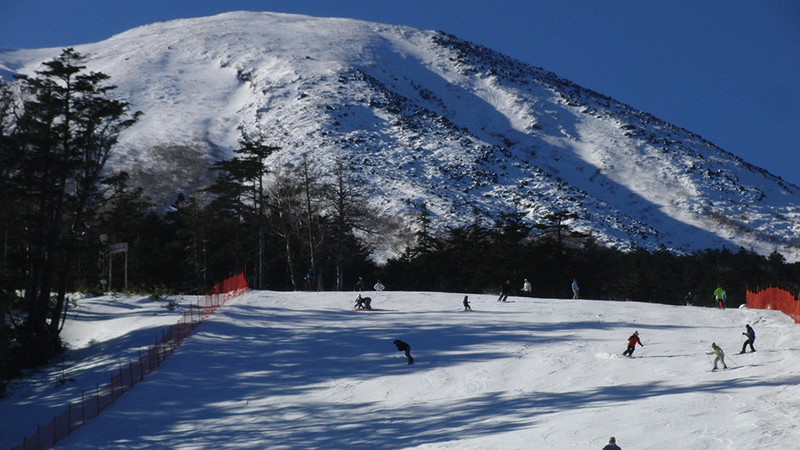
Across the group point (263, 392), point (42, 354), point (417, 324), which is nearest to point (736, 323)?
point (417, 324)

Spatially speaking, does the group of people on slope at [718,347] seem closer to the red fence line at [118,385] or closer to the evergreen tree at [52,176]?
the red fence line at [118,385]

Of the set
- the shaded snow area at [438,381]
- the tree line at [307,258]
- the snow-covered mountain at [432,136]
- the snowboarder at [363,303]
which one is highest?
the snow-covered mountain at [432,136]

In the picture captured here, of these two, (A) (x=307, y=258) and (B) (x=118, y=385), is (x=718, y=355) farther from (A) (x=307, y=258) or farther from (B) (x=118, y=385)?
(A) (x=307, y=258)

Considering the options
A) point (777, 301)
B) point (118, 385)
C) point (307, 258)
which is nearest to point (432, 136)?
point (307, 258)

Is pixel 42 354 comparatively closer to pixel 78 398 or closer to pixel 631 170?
pixel 78 398

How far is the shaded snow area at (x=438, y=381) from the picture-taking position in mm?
22203

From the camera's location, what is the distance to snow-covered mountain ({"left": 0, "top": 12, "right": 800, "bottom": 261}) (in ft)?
403

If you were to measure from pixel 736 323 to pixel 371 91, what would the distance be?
128 meters

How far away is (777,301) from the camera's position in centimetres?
3947

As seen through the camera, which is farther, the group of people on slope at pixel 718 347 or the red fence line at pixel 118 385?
the group of people on slope at pixel 718 347

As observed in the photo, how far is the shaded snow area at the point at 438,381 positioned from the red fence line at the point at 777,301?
66cm

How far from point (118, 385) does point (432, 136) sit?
11844cm

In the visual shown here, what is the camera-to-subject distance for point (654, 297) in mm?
65938

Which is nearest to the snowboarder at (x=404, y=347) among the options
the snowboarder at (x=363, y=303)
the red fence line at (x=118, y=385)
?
the red fence line at (x=118, y=385)
